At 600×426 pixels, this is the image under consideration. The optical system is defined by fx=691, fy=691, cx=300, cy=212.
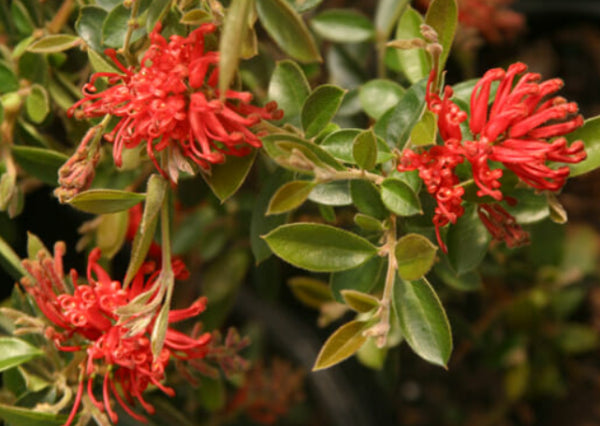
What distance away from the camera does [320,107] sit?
62cm

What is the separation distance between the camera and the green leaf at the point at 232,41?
42cm

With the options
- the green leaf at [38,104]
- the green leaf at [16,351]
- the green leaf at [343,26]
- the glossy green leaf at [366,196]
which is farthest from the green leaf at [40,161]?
the green leaf at [343,26]

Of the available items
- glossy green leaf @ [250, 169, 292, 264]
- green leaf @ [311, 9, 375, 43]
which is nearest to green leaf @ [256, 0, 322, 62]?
glossy green leaf @ [250, 169, 292, 264]

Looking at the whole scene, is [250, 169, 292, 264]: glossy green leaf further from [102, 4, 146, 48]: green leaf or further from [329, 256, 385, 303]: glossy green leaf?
[102, 4, 146, 48]: green leaf

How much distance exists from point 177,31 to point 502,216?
12.4 inches

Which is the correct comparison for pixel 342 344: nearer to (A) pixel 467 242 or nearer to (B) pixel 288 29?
(A) pixel 467 242

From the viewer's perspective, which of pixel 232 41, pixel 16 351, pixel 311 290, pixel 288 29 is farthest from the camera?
pixel 311 290

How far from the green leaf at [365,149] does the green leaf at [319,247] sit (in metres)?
0.06

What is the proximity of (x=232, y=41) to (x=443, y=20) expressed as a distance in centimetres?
23

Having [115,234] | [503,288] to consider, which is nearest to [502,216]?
[115,234]

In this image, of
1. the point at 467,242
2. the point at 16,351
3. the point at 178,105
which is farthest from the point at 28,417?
the point at 467,242

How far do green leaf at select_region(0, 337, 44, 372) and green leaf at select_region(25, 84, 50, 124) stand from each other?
0.70 ft

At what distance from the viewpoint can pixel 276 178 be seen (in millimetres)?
648

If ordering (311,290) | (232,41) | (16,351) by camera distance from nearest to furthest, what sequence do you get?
(232,41) < (16,351) < (311,290)
